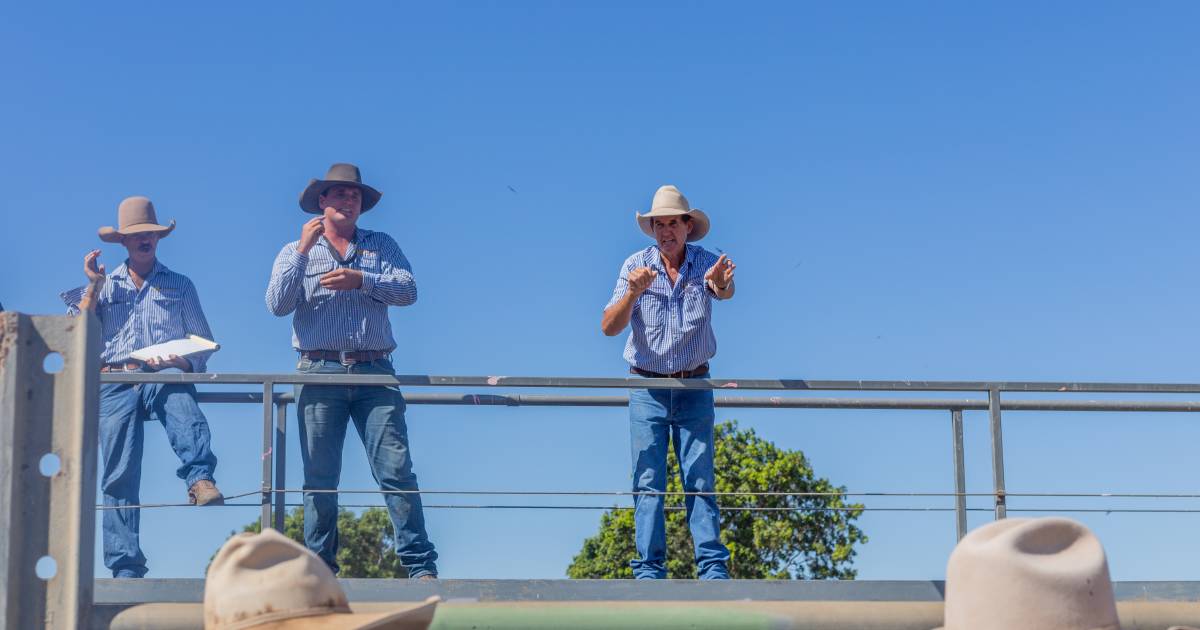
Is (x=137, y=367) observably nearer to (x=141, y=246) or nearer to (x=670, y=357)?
(x=141, y=246)

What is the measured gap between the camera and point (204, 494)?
6496 mm

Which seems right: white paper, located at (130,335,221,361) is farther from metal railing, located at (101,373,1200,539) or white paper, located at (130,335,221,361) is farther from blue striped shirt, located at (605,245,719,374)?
blue striped shirt, located at (605,245,719,374)

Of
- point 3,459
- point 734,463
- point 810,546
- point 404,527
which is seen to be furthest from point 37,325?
point 734,463

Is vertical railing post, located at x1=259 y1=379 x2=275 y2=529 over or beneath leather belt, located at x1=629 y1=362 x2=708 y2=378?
beneath

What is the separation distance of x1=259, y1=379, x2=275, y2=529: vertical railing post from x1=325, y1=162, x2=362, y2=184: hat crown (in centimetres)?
138

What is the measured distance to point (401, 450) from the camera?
6.48 m

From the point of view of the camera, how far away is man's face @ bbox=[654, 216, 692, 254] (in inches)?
283

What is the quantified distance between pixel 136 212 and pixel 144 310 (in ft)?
2.33

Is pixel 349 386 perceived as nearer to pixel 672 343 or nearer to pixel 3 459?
pixel 672 343

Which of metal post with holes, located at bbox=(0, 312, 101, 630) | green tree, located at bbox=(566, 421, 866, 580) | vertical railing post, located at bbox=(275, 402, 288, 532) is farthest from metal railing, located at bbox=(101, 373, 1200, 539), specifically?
green tree, located at bbox=(566, 421, 866, 580)

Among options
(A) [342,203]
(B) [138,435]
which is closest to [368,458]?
(B) [138,435]

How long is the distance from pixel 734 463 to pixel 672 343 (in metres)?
29.0

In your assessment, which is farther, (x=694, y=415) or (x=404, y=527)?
(x=694, y=415)

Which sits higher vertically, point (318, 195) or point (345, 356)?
point (318, 195)
